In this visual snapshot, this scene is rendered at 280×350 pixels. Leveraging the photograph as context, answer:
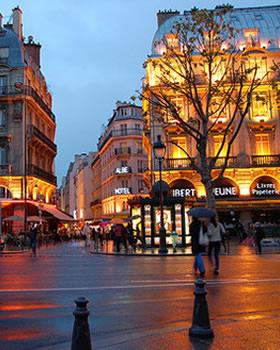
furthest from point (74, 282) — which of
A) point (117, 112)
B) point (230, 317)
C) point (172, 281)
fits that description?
point (117, 112)

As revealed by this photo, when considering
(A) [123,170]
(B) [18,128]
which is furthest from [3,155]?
(A) [123,170]

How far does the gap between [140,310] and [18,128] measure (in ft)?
118

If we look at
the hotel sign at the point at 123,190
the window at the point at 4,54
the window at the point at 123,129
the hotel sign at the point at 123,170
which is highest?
the window at the point at 4,54

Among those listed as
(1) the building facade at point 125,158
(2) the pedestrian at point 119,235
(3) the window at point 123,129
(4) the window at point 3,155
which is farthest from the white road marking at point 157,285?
(3) the window at point 123,129

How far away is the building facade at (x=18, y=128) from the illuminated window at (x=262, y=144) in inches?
777

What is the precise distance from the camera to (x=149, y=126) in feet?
139

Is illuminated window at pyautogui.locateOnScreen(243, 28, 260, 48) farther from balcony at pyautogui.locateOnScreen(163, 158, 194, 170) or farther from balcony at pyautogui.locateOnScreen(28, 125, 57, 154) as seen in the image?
balcony at pyautogui.locateOnScreen(28, 125, 57, 154)

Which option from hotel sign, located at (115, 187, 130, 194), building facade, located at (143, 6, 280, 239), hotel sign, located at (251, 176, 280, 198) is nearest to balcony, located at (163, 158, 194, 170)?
building facade, located at (143, 6, 280, 239)

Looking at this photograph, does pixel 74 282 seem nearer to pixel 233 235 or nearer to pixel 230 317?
pixel 230 317

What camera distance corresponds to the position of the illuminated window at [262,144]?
4009 cm

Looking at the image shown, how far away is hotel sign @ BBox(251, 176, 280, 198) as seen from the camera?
39.0 meters

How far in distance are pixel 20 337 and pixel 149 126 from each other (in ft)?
121

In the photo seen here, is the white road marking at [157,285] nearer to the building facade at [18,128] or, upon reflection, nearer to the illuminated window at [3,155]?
the building facade at [18,128]

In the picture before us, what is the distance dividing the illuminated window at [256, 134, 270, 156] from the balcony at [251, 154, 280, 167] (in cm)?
64
